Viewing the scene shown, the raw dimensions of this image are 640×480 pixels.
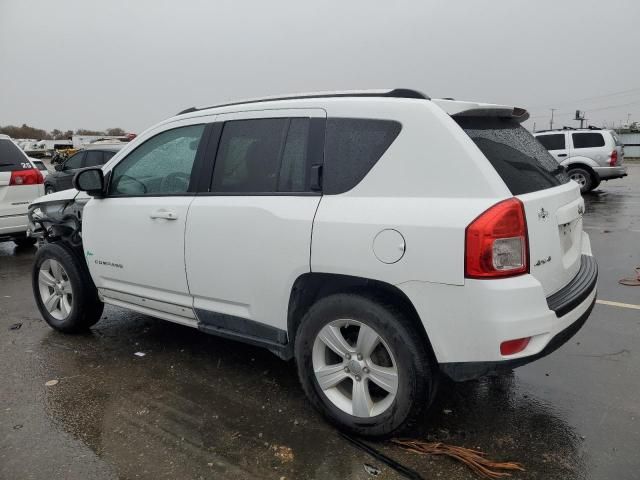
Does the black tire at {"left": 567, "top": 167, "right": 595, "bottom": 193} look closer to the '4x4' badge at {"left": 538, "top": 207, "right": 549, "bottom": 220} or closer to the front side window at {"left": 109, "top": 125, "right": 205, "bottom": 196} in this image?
the '4x4' badge at {"left": 538, "top": 207, "right": 549, "bottom": 220}

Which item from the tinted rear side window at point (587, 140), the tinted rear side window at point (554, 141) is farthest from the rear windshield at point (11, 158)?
the tinted rear side window at point (587, 140)

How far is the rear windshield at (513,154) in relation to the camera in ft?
8.59

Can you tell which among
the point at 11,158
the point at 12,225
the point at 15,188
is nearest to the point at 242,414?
the point at 12,225

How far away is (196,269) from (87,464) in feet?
4.14

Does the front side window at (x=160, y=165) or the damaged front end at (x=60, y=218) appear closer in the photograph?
the front side window at (x=160, y=165)

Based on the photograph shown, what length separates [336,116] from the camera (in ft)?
9.71

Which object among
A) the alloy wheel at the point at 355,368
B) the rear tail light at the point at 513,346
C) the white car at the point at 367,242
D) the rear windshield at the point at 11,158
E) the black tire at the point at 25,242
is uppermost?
the rear windshield at the point at 11,158

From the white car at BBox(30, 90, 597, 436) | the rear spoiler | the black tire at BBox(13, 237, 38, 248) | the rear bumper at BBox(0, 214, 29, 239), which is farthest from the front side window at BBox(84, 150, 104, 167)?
the rear spoiler

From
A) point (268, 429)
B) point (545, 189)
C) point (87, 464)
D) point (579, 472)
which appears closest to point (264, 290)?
point (268, 429)

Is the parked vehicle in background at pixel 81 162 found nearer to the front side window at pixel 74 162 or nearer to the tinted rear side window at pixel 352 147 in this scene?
the front side window at pixel 74 162

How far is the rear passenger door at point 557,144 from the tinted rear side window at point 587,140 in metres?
0.27

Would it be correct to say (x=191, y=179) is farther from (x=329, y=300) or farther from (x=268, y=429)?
(x=268, y=429)

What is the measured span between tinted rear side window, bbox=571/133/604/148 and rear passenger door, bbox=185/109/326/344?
14.5 m

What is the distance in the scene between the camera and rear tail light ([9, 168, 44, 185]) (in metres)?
7.74
